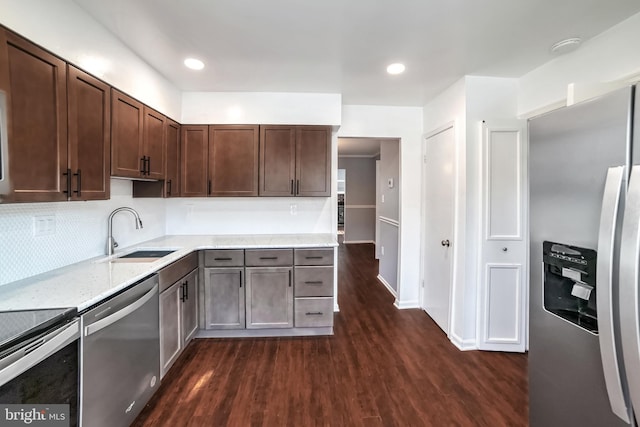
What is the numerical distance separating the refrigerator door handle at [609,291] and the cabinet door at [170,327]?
2.39 meters

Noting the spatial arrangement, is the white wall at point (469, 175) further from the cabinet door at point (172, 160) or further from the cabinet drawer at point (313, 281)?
the cabinet door at point (172, 160)

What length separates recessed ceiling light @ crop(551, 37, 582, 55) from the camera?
196cm

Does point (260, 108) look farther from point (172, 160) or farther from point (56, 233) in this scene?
point (56, 233)

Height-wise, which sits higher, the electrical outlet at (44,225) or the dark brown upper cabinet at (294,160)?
the dark brown upper cabinet at (294,160)

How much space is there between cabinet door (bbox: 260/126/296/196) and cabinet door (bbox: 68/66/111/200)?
1.40 m

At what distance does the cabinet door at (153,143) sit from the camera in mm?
2375

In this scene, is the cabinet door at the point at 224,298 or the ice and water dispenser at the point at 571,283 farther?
the cabinet door at the point at 224,298

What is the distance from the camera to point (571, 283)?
120cm

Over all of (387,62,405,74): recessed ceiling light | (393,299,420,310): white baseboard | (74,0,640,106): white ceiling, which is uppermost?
(387,62,405,74): recessed ceiling light

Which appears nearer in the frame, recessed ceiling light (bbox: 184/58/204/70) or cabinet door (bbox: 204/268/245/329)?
recessed ceiling light (bbox: 184/58/204/70)

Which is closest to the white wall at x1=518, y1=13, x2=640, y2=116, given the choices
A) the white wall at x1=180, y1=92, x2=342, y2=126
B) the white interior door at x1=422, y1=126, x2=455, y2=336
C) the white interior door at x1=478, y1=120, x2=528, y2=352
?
the white interior door at x1=478, y1=120, x2=528, y2=352

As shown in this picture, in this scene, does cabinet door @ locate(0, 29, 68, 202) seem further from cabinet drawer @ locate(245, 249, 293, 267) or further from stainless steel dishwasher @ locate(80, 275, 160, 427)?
cabinet drawer @ locate(245, 249, 293, 267)

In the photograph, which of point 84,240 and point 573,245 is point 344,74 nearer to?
point 573,245

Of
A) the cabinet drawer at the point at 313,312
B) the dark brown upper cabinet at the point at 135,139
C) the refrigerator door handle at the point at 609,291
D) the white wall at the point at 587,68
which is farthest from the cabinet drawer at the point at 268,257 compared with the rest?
the white wall at the point at 587,68
